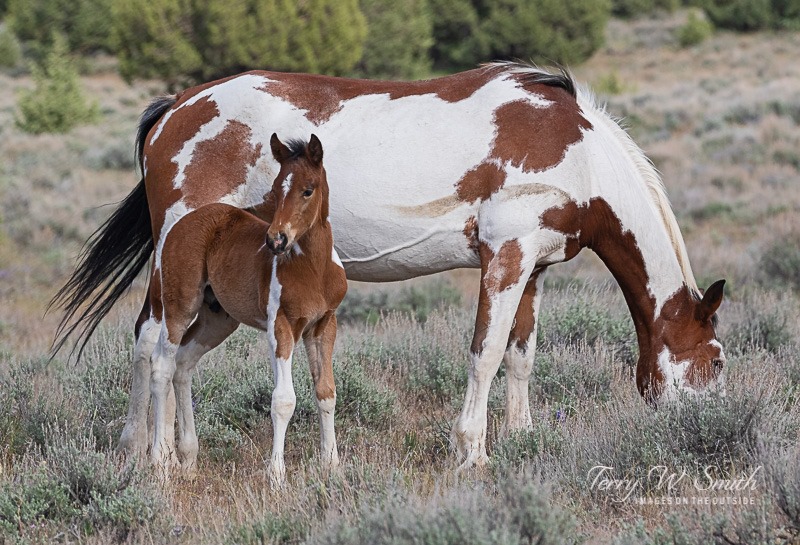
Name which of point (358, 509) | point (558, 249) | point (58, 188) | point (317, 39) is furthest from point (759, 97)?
point (358, 509)

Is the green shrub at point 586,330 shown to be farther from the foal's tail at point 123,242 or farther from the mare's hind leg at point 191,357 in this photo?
the foal's tail at point 123,242

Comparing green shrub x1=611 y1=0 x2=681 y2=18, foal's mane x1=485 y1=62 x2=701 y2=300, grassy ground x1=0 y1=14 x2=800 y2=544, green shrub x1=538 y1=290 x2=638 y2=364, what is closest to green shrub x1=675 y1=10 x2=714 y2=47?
green shrub x1=611 y1=0 x2=681 y2=18

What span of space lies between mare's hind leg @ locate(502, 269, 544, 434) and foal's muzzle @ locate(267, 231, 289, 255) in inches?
78.7

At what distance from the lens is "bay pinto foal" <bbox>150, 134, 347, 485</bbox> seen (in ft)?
14.5

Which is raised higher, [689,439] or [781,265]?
[689,439]

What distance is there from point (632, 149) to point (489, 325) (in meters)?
1.37

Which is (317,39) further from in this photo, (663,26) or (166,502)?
(166,502)

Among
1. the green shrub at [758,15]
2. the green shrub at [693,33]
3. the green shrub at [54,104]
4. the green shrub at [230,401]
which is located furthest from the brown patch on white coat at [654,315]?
the green shrub at [758,15]

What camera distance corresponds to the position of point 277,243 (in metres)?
4.16

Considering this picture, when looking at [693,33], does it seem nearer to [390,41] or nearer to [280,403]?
[390,41]

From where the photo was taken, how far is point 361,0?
1479 inches

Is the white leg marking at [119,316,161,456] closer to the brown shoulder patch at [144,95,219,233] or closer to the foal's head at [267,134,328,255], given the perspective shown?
the brown shoulder patch at [144,95,219,233]

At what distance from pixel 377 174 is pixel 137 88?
35546mm

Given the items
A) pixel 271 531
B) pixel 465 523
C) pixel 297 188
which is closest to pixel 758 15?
pixel 297 188
